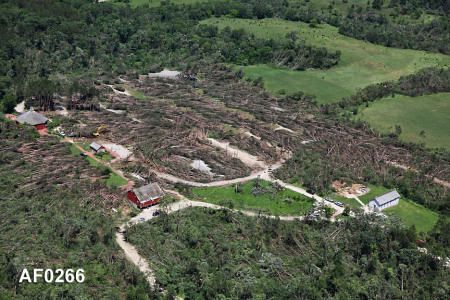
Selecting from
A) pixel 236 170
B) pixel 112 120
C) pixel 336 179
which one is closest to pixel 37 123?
pixel 112 120

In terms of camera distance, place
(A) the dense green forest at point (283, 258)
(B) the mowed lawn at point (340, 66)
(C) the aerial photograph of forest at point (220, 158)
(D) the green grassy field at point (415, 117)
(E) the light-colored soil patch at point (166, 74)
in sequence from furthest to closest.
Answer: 1. (E) the light-colored soil patch at point (166, 74)
2. (B) the mowed lawn at point (340, 66)
3. (D) the green grassy field at point (415, 117)
4. (C) the aerial photograph of forest at point (220, 158)
5. (A) the dense green forest at point (283, 258)

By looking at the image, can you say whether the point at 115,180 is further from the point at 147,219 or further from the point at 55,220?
the point at 55,220

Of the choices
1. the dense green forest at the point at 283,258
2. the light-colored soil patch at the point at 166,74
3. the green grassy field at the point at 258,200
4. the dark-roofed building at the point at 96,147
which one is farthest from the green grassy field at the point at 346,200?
the light-colored soil patch at the point at 166,74

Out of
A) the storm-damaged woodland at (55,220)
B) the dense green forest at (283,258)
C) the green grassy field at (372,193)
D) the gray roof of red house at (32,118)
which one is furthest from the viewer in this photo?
the gray roof of red house at (32,118)

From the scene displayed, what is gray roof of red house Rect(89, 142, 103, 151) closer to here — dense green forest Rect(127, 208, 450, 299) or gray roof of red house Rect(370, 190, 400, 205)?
dense green forest Rect(127, 208, 450, 299)

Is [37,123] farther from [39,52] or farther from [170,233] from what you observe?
[39,52]

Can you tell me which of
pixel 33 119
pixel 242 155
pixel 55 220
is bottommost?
pixel 33 119

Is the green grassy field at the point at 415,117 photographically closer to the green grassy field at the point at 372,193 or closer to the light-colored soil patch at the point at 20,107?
Result: the green grassy field at the point at 372,193

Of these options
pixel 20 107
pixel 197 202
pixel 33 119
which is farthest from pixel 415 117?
pixel 20 107
